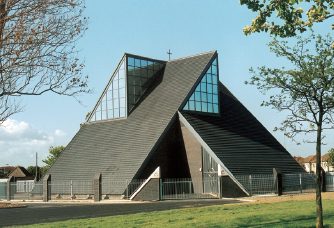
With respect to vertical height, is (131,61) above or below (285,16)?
above

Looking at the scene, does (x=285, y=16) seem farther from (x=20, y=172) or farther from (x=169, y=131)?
(x=20, y=172)

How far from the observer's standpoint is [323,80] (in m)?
12.8

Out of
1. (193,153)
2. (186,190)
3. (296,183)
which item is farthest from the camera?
(193,153)

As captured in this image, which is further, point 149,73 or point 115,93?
point 149,73

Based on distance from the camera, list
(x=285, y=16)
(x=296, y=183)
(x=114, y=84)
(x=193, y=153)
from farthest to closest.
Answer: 1. (x=114, y=84)
2. (x=193, y=153)
3. (x=296, y=183)
4. (x=285, y=16)

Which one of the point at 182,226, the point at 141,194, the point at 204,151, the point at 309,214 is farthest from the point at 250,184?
the point at 182,226

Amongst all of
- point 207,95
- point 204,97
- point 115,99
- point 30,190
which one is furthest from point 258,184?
point 30,190

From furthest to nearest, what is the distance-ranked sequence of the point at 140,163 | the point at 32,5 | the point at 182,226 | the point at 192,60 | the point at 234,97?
the point at 234,97
the point at 192,60
the point at 140,163
the point at 32,5
the point at 182,226

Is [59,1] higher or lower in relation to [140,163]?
higher

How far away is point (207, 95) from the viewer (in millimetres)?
39031

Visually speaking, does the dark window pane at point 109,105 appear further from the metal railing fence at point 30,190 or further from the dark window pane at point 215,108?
the dark window pane at point 215,108

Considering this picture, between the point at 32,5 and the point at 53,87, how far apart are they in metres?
3.47

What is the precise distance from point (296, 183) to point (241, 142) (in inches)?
253

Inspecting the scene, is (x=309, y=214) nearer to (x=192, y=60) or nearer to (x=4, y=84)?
(x=4, y=84)
